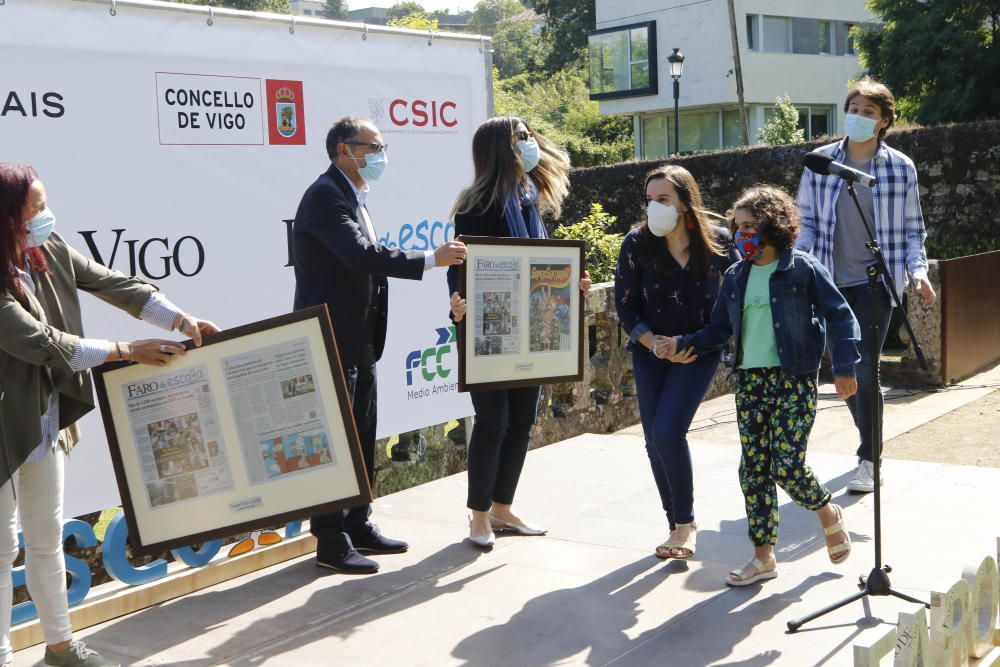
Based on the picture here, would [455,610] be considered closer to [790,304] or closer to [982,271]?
[790,304]

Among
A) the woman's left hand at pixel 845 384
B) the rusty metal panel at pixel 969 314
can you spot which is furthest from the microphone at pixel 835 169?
the rusty metal panel at pixel 969 314

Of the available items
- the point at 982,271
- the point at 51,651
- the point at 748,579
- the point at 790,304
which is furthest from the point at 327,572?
the point at 982,271

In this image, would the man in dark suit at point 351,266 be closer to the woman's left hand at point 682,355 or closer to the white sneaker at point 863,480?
the woman's left hand at point 682,355

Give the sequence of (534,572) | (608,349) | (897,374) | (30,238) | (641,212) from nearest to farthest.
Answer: (30,238) → (534,572) → (608,349) → (897,374) → (641,212)

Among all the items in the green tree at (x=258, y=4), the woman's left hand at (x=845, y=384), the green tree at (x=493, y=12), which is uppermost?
the green tree at (x=493, y=12)

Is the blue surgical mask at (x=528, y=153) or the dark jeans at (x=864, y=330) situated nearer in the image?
the blue surgical mask at (x=528, y=153)

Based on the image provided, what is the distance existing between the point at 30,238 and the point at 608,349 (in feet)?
17.9

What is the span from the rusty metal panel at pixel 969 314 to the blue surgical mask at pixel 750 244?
17.7 ft

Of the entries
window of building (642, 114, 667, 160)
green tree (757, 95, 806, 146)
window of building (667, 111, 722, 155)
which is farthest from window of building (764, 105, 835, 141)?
green tree (757, 95, 806, 146)

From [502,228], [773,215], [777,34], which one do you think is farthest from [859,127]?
[777,34]

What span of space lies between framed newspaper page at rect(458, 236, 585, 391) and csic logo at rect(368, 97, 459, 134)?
1.23 m

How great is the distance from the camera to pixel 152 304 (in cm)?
439

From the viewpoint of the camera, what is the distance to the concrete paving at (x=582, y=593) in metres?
4.24

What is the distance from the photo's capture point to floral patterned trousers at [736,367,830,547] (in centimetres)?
462
